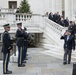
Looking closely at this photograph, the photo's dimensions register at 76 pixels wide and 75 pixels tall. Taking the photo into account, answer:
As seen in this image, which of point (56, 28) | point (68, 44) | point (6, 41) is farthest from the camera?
point (56, 28)

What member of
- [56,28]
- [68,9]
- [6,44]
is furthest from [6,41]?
[68,9]

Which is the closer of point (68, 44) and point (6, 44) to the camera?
point (6, 44)

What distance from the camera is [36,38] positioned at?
2284 cm

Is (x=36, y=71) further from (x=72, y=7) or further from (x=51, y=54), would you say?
(x=72, y=7)

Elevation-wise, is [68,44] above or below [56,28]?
below

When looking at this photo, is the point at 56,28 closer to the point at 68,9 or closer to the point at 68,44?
the point at 68,44

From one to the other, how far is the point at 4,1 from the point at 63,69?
2798 centimetres

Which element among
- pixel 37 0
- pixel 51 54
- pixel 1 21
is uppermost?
pixel 37 0

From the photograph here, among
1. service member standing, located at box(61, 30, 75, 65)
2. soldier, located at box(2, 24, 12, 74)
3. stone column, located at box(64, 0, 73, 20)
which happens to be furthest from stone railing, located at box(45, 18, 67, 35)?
soldier, located at box(2, 24, 12, 74)

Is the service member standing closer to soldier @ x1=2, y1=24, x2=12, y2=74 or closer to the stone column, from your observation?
soldier @ x1=2, y1=24, x2=12, y2=74

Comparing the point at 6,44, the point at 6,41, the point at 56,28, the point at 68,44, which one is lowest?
the point at 68,44

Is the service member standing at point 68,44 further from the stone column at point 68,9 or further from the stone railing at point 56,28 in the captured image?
the stone column at point 68,9

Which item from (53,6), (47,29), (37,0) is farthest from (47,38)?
(37,0)

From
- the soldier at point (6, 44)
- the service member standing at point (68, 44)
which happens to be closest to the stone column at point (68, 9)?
A: the service member standing at point (68, 44)
